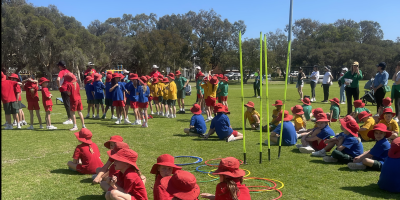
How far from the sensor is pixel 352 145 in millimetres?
6934

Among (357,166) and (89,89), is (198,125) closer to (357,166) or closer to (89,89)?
(357,166)

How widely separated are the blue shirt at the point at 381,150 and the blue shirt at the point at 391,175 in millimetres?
967

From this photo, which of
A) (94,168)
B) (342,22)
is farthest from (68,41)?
(342,22)

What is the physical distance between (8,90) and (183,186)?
986 centimetres

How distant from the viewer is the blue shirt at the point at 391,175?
17.1 ft

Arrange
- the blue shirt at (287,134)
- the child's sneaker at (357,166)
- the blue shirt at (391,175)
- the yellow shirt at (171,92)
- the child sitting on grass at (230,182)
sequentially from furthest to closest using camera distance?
the yellow shirt at (171,92)
the blue shirt at (287,134)
the child's sneaker at (357,166)
the blue shirt at (391,175)
the child sitting on grass at (230,182)

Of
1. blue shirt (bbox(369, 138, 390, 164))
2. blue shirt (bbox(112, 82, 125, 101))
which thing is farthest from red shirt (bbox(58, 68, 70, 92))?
blue shirt (bbox(369, 138, 390, 164))

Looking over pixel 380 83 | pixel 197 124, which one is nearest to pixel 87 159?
pixel 197 124

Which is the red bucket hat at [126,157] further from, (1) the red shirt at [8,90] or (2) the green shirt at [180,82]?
(2) the green shirt at [180,82]

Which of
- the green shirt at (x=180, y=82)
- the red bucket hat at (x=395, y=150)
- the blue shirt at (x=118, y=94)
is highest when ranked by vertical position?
the green shirt at (x=180, y=82)

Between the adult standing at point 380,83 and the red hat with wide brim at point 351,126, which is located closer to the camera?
the red hat with wide brim at point 351,126

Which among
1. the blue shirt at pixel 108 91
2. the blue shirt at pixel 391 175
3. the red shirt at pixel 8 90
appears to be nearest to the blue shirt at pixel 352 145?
the blue shirt at pixel 391 175

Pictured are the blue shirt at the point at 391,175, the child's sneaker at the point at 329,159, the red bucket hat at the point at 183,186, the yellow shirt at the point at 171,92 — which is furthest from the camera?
the yellow shirt at the point at 171,92

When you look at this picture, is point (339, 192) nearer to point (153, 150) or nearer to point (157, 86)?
point (153, 150)
